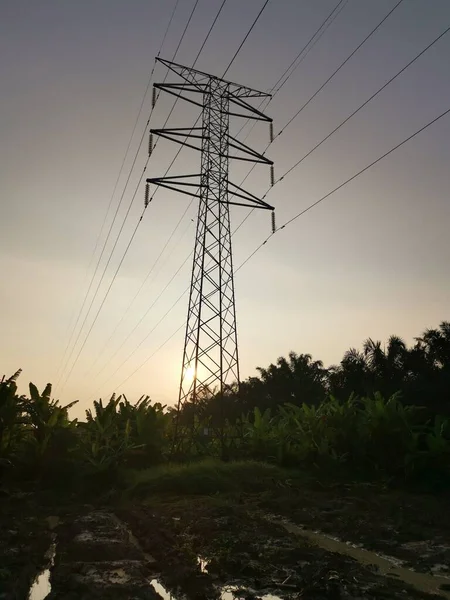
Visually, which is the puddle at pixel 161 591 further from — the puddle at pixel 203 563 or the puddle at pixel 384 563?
the puddle at pixel 384 563

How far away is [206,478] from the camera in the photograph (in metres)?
12.9

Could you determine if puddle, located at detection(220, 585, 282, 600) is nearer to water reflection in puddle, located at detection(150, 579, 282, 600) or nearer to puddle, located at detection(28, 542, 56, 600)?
water reflection in puddle, located at detection(150, 579, 282, 600)

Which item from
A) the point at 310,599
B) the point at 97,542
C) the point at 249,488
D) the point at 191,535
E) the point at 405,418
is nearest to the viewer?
the point at 310,599

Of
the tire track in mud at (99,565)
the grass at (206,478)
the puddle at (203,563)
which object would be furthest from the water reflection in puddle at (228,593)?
the grass at (206,478)

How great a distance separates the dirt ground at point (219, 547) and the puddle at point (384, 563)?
83 millimetres

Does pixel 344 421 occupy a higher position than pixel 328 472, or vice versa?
pixel 344 421

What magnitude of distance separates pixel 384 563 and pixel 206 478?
7.49 m

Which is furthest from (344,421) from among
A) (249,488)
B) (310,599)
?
(310,599)

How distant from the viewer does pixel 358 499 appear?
10695mm

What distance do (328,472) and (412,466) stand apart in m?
2.45

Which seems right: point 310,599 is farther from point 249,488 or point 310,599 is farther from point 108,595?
point 249,488

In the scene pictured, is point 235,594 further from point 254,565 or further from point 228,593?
point 254,565

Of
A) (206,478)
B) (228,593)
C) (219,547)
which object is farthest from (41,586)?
(206,478)

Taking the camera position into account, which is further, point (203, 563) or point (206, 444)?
point (206, 444)
